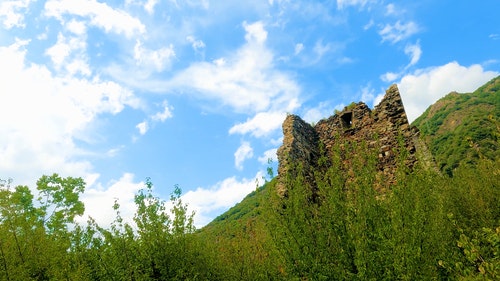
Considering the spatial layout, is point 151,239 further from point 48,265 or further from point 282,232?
point 282,232

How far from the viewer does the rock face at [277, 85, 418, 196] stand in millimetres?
13055

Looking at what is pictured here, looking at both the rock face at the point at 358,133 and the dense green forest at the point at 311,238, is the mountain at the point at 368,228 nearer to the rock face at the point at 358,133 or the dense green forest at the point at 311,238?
the dense green forest at the point at 311,238

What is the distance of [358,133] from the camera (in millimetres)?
15109

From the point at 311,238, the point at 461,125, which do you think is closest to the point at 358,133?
the point at 311,238

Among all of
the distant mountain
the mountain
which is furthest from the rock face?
the distant mountain

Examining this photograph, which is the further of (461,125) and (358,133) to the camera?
(461,125)

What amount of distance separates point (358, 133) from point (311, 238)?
31.8 feet

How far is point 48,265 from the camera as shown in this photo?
7957 mm

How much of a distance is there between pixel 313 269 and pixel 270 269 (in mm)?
1829

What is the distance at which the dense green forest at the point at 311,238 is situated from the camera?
5.16 meters

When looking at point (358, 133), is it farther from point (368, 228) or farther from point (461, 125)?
point (461, 125)

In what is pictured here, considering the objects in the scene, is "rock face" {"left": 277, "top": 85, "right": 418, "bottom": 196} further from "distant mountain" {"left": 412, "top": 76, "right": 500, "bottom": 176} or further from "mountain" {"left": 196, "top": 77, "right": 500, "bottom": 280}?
"distant mountain" {"left": 412, "top": 76, "right": 500, "bottom": 176}

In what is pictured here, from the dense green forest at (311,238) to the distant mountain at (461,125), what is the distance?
11304 millimetres

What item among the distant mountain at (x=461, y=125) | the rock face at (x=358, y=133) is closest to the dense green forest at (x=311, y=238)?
the rock face at (x=358, y=133)
